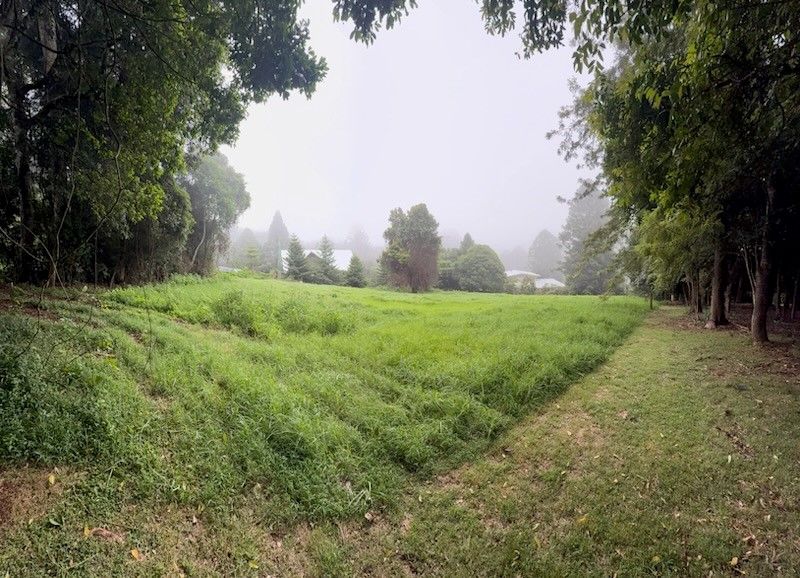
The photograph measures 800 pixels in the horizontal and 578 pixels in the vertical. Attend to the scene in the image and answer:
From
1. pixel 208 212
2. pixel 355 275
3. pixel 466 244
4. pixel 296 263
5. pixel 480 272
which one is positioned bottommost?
pixel 355 275

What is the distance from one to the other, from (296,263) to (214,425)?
118 feet

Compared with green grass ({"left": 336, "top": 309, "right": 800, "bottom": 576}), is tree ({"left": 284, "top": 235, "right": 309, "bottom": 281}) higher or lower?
higher

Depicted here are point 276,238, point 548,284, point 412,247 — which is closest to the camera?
point 412,247

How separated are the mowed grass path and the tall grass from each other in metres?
0.02

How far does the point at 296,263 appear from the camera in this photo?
3869cm

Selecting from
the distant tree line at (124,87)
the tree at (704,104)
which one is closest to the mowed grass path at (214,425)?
the distant tree line at (124,87)

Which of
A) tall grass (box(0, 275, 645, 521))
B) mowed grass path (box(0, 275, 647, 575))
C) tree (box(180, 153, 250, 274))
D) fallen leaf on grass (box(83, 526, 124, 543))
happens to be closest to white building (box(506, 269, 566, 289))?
tree (box(180, 153, 250, 274))

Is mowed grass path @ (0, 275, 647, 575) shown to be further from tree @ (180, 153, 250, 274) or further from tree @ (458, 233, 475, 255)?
tree @ (458, 233, 475, 255)

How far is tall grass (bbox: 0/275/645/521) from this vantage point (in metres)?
3.40

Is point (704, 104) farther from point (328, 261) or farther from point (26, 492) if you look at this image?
point (328, 261)

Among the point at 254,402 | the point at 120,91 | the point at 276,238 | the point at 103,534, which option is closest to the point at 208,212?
the point at 120,91

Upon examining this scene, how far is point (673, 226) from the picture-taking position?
10.5 m

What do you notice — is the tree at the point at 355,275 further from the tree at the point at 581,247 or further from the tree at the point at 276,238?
the tree at the point at 276,238

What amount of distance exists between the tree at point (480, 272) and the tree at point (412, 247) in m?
6.61
